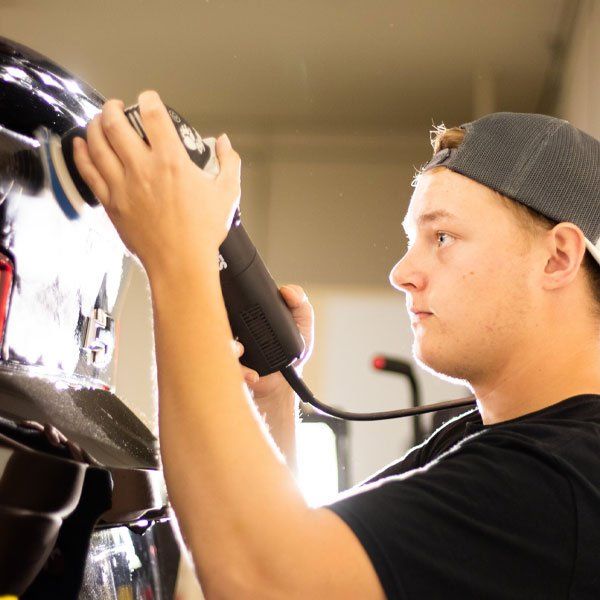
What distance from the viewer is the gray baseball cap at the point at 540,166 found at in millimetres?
1123

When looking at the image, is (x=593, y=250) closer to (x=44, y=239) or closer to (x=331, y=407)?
(x=331, y=407)

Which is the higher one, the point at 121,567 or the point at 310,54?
the point at 310,54

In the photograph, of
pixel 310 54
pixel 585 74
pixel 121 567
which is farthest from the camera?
pixel 310 54

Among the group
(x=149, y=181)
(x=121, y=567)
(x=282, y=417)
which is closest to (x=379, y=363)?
(x=282, y=417)

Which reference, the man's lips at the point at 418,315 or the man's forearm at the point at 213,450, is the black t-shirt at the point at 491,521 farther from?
the man's lips at the point at 418,315

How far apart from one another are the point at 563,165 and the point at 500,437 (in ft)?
1.55

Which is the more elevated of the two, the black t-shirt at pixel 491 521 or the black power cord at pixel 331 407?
the black power cord at pixel 331 407

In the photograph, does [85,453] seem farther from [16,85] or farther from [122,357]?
[122,357]

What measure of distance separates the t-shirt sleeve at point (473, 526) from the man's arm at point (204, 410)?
0.10ft

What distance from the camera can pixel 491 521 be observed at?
30.4 inches

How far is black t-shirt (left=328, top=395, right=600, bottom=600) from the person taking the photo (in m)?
0.73

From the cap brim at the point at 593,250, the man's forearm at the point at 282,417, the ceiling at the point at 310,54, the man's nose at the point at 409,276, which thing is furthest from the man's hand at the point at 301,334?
the ceiling at the point at 310,54

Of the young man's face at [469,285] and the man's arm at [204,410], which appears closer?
the man's arm at [204,410]

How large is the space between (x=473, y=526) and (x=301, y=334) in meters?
0.47
